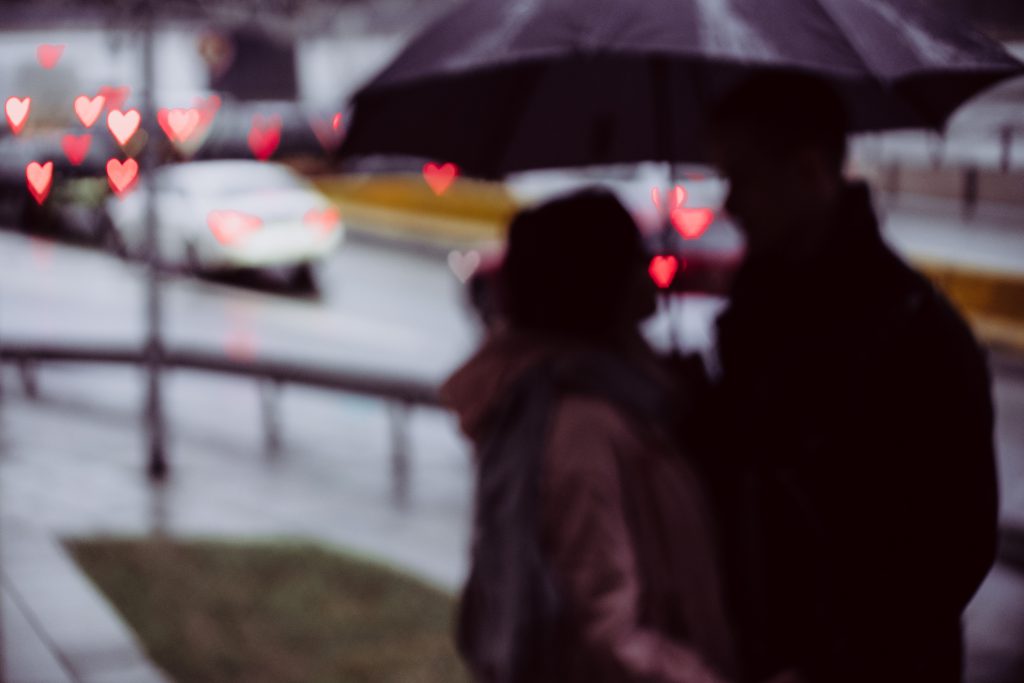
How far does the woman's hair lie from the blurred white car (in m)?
16.1

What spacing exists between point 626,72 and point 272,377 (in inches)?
223

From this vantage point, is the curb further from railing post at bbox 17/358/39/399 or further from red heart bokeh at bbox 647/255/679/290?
railing post at bbox 17/358/39/399

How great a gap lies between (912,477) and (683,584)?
42cm

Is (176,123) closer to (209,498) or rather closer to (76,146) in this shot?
(76,146)

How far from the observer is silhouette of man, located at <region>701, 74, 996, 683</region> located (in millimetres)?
1989

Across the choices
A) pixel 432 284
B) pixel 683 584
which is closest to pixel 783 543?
pixel 683 584

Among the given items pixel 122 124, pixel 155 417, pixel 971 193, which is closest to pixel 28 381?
pixel 155 417

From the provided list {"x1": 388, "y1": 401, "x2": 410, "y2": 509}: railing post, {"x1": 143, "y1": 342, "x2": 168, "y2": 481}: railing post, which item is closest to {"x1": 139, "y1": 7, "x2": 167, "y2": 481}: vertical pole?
{"x1": 143, "y1": 342, "x2": 168, "y2": 481}: railing post

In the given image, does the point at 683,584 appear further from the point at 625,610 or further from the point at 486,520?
the point at 486,520

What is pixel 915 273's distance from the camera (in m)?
2.13

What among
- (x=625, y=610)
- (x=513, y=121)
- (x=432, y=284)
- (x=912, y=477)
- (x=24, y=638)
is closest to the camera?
(x=625, y=610)

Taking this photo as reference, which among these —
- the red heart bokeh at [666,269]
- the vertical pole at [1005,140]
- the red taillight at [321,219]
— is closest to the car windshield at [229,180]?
the red taillight at [321,219]

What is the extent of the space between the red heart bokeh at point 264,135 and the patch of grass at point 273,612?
12868mm

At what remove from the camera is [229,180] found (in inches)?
725
